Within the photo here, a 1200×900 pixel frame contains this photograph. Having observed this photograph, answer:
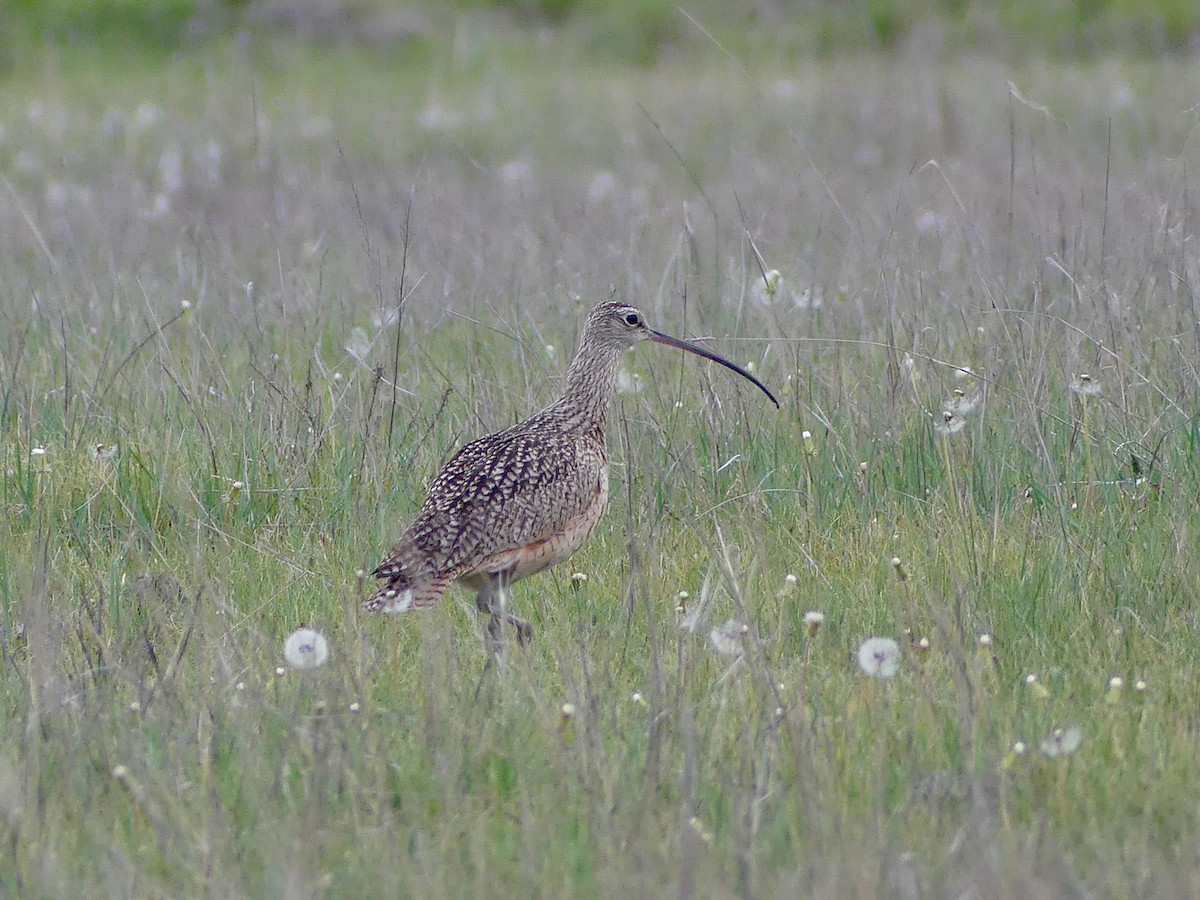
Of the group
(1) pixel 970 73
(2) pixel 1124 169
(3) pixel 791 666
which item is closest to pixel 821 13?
(1) pixel 970 73

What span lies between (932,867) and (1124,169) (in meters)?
8.19

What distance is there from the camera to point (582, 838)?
2.86m

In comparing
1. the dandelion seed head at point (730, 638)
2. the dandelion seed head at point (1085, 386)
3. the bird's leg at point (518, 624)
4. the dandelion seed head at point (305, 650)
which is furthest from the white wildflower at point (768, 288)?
the dandelion seed head at point (305, 650)

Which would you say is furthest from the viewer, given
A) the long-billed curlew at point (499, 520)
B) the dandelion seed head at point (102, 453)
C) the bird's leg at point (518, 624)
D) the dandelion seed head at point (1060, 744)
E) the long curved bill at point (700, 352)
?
the long curved bill at point (700, 352)

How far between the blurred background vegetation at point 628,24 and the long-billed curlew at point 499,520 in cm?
1321

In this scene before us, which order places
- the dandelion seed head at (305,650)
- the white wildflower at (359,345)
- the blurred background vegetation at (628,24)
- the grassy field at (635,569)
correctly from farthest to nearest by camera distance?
the blurred background vegetation at (628,24)
the white wildflower at (359,345)
the dandelion seed head at (305,650)
the grassy field at (635,569)

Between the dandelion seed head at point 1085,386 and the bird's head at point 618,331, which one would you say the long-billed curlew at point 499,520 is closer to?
the bird's head at point 618,331

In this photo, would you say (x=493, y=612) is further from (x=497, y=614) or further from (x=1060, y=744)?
(x=1060, y=744)

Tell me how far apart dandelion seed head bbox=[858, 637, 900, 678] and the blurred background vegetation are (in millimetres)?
14150

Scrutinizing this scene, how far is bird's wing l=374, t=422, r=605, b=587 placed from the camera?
4148 mm

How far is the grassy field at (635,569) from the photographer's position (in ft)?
9.30

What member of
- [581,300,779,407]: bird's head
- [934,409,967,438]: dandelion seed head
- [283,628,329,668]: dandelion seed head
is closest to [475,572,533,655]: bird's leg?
[283,628,329,668]: dandelion seed head

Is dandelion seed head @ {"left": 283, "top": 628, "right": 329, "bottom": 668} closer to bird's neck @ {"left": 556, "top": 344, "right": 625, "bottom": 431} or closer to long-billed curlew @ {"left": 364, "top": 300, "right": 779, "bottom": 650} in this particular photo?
long-billed curlew @ {"left": 364, "top": 300, "right": 779, "bottom": 650}

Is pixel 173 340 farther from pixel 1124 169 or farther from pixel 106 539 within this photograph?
pixel 1124 169
